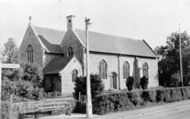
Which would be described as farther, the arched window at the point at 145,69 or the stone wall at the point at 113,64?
the arched window at the point at 145,69

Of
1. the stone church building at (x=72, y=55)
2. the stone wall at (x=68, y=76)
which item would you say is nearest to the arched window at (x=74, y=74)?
the stone church building at (x=72, y=55)

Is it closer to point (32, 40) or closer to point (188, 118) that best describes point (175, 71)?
point (32, 40)

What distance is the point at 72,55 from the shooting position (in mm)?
44625

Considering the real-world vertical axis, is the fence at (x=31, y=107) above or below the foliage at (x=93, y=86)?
below

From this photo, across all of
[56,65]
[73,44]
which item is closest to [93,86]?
[56,65]

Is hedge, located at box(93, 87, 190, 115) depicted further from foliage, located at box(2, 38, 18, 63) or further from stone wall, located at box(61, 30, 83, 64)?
stone wall, located at box(61, 30, 83, 64)

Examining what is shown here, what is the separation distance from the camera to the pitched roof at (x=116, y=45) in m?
47.8

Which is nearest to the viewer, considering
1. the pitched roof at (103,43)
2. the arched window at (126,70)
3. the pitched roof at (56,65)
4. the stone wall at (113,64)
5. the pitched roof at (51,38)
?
the pitched roof at (56,65)

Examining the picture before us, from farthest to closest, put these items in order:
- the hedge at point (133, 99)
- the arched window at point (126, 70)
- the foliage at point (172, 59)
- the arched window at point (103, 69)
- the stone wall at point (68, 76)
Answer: the foliage at point (172, 59) < the arched window at point (126, 70) < the arched window at point (103, 69) < the stone wall at point (68, 76) < the hedge at point (133, 99)

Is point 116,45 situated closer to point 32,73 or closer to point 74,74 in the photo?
point 74,74

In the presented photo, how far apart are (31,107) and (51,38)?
110ft

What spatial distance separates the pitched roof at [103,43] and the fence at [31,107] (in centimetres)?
2518

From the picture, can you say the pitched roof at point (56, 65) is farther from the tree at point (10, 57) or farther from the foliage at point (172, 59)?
the foliage at point (172, 59)

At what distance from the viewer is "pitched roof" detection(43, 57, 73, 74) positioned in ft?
135
